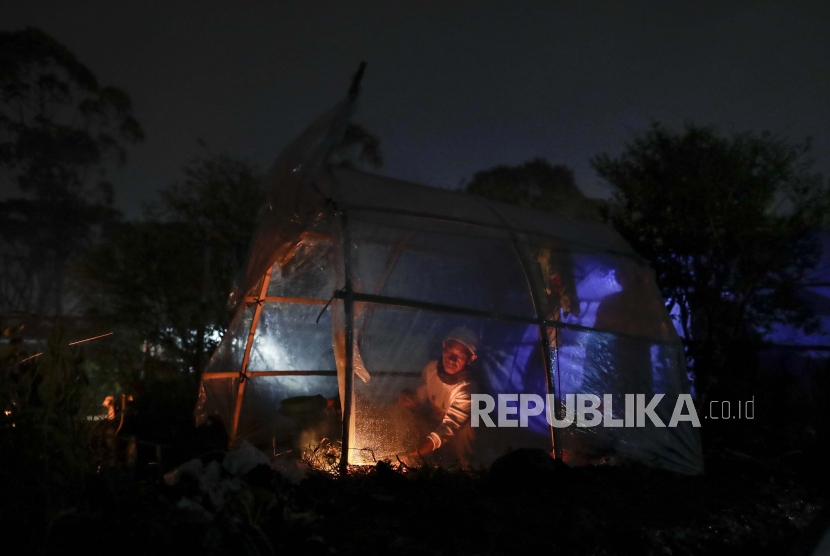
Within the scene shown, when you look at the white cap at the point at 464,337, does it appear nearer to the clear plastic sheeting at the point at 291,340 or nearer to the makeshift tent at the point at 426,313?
the makeshift tent at the point at 426,313

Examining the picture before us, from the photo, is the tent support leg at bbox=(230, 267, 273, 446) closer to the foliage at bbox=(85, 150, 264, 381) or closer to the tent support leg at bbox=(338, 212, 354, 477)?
the tent support leg at bbox=(338, 212, 354, 477)

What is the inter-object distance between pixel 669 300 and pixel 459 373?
4.26 meters

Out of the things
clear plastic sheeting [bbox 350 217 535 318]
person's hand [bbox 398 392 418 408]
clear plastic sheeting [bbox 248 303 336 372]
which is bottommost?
person's hand [bbox 398 392 418 408]

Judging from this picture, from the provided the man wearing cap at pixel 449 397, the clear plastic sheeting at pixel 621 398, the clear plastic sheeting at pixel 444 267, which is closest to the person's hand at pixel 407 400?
the man wearing cap at pixel 449 397

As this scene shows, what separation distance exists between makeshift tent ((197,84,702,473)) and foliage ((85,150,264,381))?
3.63m

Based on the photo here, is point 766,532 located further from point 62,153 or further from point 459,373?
point 62,153

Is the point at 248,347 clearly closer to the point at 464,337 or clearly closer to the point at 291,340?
the point at 291,340

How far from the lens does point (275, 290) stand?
224 inches

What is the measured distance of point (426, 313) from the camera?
4.64m

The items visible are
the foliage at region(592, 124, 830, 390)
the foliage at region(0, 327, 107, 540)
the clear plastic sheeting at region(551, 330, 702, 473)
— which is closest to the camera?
the foliage at region(0, 327, 107, 540)

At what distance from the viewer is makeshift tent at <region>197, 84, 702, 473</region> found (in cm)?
432

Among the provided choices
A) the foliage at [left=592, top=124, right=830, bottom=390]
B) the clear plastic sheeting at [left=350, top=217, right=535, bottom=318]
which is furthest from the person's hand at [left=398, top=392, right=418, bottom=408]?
the foliage at [left=592, top=124, right=830, bottom=390]

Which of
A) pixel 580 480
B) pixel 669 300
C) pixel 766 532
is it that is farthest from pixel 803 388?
pixel 580 480

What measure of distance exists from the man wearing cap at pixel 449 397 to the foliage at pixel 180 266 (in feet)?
17.2
